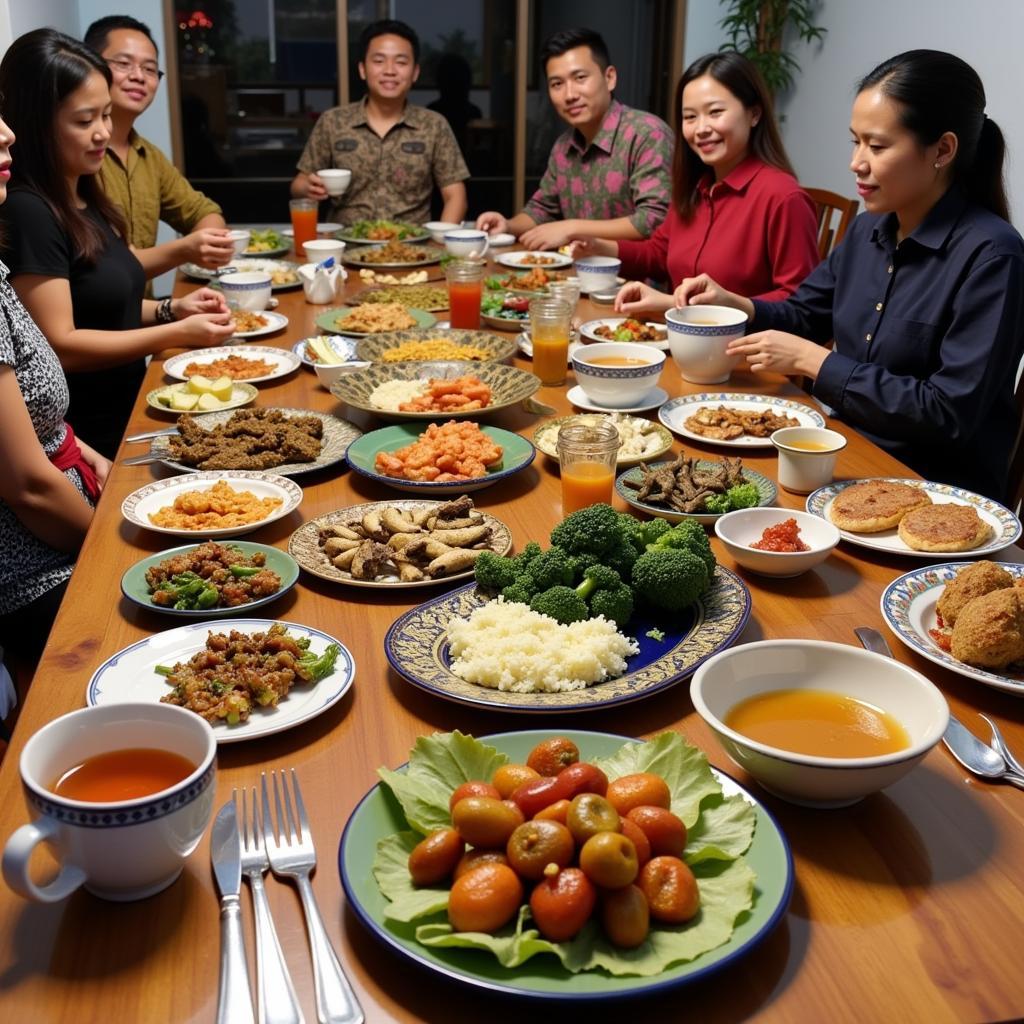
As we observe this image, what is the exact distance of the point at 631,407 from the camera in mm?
2279

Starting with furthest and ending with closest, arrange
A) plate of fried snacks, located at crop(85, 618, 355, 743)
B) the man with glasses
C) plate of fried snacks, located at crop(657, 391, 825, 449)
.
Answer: the man with glasses, plate of fried snacks, located at crop(657, 391, 825, 449), plate of fried snacks, located at crop(85, 618, 355, 743)

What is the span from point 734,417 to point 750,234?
1376 millimetres

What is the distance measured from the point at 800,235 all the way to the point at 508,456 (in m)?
1.69

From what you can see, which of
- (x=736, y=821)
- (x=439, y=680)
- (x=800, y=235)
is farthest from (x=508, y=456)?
(x=800, y=235)

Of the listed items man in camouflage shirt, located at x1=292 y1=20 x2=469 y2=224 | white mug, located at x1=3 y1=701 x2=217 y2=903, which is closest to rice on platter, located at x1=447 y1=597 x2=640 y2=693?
white mug, located at x1=3 y1=701 x2=217 y2=903

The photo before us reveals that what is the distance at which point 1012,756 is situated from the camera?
1147 millimetres

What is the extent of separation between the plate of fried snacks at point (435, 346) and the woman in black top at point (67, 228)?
0.41m

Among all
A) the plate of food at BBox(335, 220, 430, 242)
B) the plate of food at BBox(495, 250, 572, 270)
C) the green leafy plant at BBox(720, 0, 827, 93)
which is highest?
the green leafy plant at BBox(720, 0, 827, 93)

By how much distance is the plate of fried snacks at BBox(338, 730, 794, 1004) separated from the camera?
815 mm

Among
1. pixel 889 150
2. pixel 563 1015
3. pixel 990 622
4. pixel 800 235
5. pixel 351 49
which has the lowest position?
pixel 563 1015

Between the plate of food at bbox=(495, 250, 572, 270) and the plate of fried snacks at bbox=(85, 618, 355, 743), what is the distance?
8.59 ft

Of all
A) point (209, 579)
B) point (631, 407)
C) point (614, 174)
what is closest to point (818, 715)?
point (209, 579)

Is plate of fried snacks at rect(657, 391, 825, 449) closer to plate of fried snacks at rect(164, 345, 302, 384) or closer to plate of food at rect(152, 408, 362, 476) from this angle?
plate of food at rect(152, 408, 362, 476)

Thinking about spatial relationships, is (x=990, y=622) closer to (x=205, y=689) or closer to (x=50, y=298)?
(x=205, y=689)
